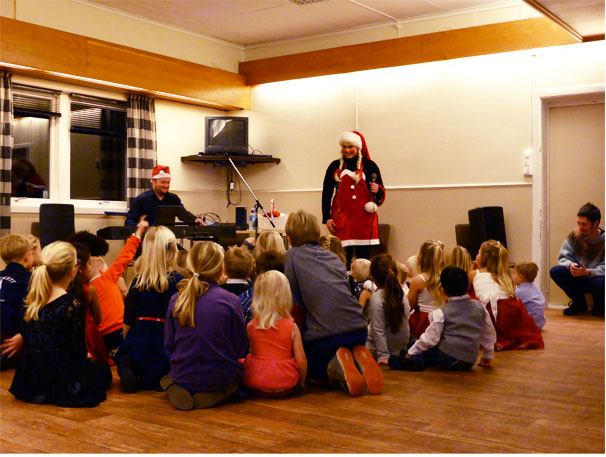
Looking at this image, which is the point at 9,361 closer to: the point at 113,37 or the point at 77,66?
the point at 77,66

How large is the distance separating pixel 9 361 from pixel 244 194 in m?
5.49

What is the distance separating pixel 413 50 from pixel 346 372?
5.34 meters

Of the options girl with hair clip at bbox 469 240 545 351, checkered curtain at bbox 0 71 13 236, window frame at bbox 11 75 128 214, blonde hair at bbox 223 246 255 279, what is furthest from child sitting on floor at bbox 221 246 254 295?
window frame at bbox 11 75 128 214

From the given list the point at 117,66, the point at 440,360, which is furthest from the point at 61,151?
the point at 440,360

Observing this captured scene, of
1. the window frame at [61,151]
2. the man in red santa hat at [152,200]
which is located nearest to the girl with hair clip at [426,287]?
the man in red santa hat at [152,200]

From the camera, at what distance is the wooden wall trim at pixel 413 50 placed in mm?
7102

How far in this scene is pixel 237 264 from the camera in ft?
12.1

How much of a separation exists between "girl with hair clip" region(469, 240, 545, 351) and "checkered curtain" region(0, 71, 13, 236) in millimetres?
4499

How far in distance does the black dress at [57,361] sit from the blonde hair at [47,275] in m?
0.04

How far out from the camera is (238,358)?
10.8 feet

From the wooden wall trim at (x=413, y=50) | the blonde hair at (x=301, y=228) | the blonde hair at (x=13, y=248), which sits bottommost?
the blonde hair at (x=13, y=248)

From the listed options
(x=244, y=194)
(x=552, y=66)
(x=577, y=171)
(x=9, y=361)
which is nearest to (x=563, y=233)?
(x=577, y=171)

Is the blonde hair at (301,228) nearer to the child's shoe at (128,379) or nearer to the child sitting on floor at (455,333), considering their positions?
the child sitting on floor at (455,333)

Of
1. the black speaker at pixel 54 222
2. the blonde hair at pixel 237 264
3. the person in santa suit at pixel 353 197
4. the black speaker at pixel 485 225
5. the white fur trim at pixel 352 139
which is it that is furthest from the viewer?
the black speaker at pixel 485 225
